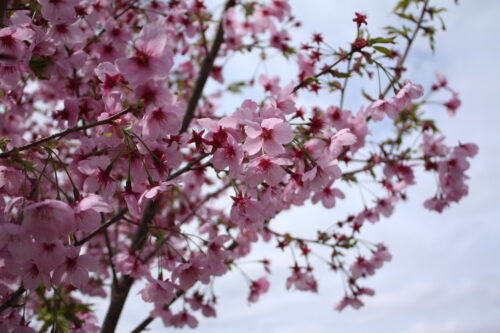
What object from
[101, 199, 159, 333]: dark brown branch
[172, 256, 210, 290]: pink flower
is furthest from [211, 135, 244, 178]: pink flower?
[101, 199, 159, 333]: dark brown branch

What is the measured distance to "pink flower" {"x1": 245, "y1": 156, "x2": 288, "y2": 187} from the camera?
2.12 meters

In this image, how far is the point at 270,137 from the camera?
2.10 metres

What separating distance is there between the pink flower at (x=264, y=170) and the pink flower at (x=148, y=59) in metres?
0.66

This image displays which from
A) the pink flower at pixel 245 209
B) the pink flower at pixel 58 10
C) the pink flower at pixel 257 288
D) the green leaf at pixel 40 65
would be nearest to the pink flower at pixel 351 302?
the pink flower at pixel 257 288

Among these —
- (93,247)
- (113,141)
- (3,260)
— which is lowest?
(3,260)

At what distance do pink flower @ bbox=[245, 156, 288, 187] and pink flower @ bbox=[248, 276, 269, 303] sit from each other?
2872mm

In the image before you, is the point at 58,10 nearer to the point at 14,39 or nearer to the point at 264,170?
the point at 14,39

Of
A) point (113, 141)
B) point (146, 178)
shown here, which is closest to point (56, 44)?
point (113, 141)

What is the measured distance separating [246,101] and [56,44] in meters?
1.55

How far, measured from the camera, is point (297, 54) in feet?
15.5

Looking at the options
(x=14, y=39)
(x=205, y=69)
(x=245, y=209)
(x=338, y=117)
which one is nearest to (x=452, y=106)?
(x=338, y=117)

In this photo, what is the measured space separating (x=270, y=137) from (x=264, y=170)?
20 centimetres

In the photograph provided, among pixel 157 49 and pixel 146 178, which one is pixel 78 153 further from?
pixel 157 49

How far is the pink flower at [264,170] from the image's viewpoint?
6.95 feet
